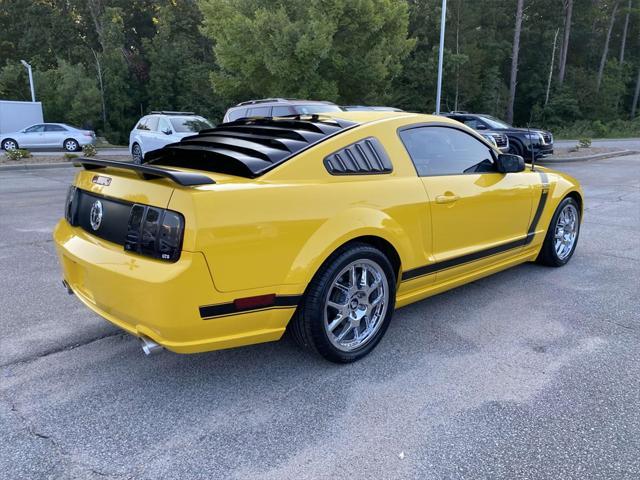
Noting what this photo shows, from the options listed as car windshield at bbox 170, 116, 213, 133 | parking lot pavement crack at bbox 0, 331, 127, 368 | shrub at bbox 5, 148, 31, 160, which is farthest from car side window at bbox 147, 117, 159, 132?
parking lot pavement crack at bbox 0, 331, 127, 368

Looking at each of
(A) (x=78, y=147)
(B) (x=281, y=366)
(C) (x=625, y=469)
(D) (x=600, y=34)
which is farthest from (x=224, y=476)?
(D) (x=600, y=34)

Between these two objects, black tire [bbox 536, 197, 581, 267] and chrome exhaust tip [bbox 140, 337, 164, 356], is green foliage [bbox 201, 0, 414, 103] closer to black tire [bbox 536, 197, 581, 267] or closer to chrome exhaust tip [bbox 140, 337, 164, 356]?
black tire [bbox 536, 197, 581, 267]

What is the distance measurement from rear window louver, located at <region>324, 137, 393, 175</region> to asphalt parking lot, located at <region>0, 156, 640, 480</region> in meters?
1.21

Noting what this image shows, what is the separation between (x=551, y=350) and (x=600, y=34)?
55.0m

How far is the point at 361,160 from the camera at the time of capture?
325 centimetres

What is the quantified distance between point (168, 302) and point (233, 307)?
1.10 feet

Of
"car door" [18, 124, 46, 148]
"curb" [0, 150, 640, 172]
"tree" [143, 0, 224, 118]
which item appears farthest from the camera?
"tree" [143, 0, 224, 118]

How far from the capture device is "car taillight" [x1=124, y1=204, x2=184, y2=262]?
246 cm

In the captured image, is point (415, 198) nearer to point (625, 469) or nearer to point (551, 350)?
point (551, 350)

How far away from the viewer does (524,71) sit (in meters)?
45.8

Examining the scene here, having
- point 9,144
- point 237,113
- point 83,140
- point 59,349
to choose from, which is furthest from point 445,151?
point 9,144

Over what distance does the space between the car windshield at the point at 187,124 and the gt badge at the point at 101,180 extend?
10424 mm

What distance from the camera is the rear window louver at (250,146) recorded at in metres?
2.93

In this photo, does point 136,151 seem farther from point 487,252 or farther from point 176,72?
point 176,72
